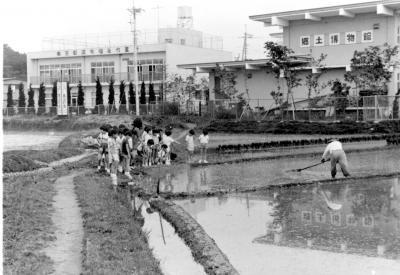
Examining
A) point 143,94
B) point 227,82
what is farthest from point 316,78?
point 143,94

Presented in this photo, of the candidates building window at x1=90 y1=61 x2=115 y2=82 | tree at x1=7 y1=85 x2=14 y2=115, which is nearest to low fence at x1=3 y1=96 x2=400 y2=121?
building window at x1=90 y1=61 x2=115 y2=82

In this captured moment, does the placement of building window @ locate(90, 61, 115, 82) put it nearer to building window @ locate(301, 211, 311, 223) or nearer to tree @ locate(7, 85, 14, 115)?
tree @ locate(7, 85, 14, 115)

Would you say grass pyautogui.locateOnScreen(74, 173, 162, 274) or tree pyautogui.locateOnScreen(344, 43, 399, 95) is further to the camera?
tree pyautogui.locateOnScreen(344, 43, 399, 95)

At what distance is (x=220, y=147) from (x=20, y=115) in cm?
3246

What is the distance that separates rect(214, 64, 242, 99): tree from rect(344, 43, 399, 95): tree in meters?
8.77

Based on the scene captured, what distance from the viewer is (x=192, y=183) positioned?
57.4 ft

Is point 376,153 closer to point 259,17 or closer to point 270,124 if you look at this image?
point 270,124

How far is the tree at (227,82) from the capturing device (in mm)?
42250

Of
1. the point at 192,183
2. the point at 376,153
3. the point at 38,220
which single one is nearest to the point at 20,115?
the point at 376,153

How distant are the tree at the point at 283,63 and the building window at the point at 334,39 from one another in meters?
2.72

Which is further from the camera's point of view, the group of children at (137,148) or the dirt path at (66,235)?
the group of children at (137,148)

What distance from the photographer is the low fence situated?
114ft

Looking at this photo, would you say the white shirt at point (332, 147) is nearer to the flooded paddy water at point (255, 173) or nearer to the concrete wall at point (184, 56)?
the flooded paddy water at point (255, 173)

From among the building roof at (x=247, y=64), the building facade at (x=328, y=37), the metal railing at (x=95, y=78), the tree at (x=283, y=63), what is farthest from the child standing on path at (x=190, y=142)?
the metal railing at (x=95, y=78)
